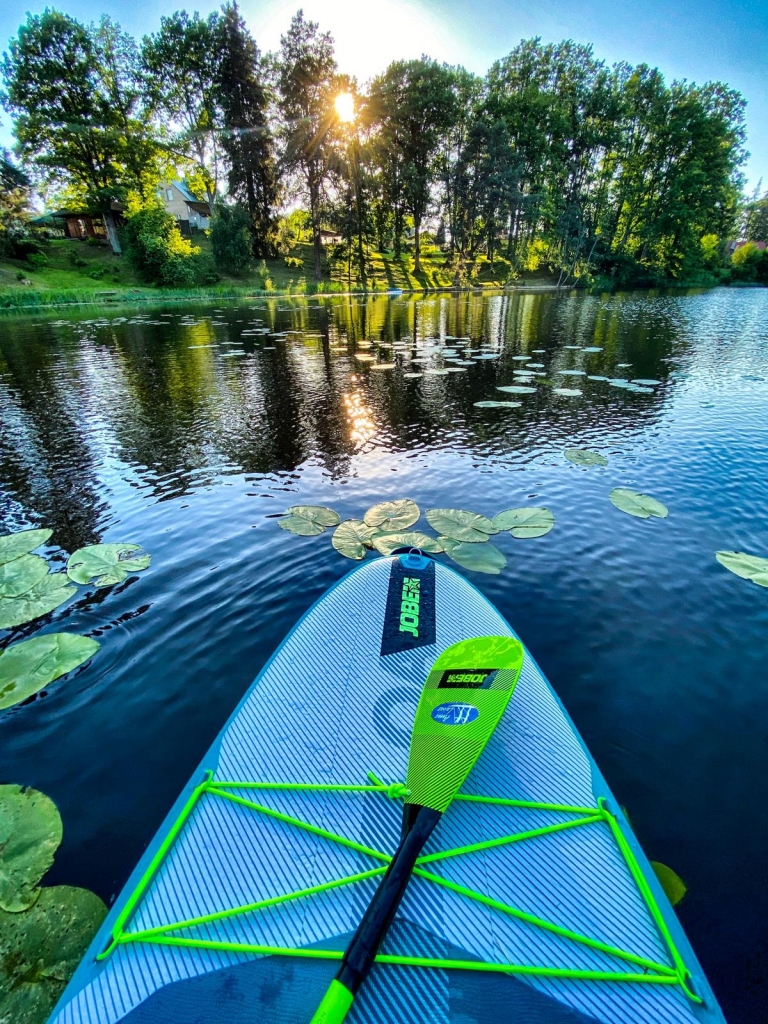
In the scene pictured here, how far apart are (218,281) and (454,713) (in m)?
43.0

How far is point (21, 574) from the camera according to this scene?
4309mm

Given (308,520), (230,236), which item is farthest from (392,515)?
(230,236)

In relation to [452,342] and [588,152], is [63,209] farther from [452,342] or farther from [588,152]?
[588,152]

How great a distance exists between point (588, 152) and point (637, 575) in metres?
61.2

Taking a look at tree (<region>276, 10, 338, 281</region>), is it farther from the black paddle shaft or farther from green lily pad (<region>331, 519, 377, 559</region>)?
the black paddle shaft

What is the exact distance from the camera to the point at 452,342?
16.4m

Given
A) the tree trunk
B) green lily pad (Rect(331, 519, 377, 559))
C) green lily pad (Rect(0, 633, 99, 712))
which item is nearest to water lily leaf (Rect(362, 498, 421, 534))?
green lily pad (Rect(331, 519, 377, 559))

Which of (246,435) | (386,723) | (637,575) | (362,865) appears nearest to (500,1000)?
(362,865)

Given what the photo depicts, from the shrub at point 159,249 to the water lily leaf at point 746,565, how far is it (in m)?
40.9

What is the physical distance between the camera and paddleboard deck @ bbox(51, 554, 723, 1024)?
1485 mm

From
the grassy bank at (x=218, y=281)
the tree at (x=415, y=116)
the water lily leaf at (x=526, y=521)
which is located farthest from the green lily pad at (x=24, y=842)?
the tree at (x=415, y=116)

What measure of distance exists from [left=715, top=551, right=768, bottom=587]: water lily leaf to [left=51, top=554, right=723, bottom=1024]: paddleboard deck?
2764mm

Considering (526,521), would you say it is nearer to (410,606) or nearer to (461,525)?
(461,525)

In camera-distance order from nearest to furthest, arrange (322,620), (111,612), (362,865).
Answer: (362,865), (322,620), (111,612)
